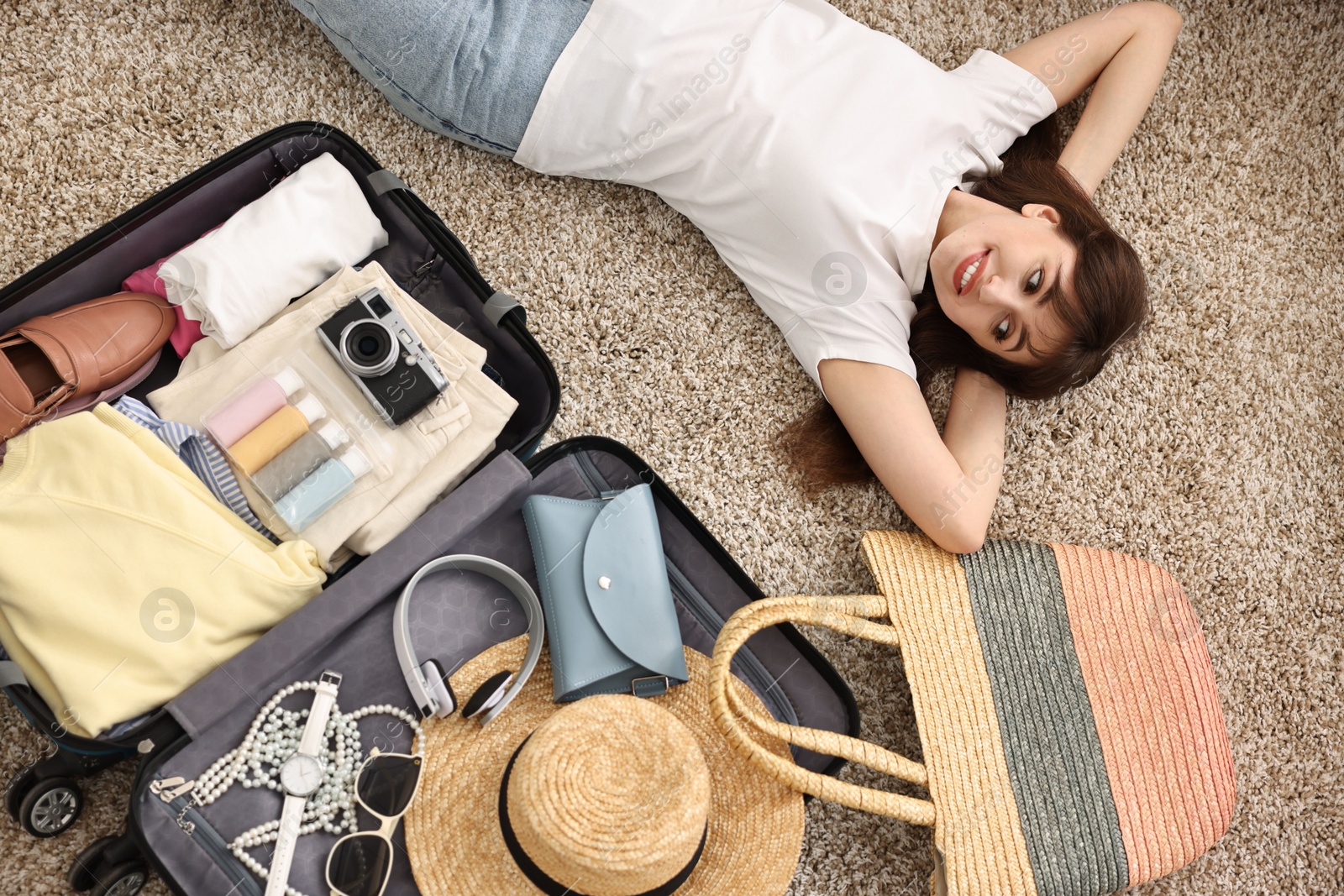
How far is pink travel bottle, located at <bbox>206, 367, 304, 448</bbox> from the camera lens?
0.97 m

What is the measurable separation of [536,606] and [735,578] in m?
0.26

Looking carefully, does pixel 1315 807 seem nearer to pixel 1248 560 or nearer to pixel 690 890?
pixel 1248 560

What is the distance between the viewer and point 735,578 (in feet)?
3.45

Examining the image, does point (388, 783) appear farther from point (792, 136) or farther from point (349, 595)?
point (792, 136)

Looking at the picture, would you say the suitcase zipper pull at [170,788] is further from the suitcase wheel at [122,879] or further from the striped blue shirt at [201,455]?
the striped blue shirt at [201,455]

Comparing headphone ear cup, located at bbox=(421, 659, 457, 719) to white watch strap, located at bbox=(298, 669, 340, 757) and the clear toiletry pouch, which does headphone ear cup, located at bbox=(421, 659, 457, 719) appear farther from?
the clear toiletry pouch

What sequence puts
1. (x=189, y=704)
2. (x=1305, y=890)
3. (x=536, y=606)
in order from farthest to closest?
(x=1305, y=890) < (x=536, y=606) < (x=189, y=704)

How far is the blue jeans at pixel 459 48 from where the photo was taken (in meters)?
1.08

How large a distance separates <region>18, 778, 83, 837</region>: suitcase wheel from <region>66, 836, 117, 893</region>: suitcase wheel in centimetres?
6

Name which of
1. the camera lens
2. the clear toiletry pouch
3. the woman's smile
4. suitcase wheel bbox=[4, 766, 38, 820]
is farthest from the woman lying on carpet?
suitcase wheel bbox=[4, 766, 38, 820]

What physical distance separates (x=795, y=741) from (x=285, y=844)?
0.56m

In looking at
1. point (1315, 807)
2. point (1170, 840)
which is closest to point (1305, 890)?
point (1315, 807)

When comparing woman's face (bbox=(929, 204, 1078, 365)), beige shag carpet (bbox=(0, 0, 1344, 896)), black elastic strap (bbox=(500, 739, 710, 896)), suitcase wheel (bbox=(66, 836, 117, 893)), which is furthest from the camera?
beige shag carpet (bbox=(0, 0, 1344, 896))

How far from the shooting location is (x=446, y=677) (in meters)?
0.96
